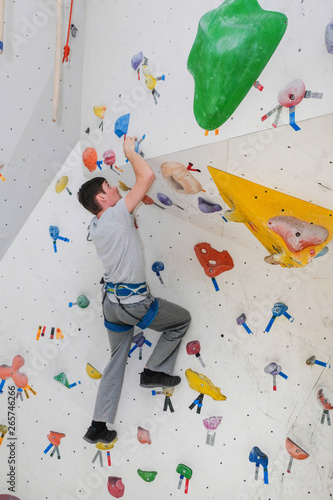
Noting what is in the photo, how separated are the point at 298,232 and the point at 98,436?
1.52 metres

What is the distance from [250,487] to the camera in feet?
9.11

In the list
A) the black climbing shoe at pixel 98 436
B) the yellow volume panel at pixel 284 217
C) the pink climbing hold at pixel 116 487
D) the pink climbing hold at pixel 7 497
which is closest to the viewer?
the yellow volume panel at pixel 284 217

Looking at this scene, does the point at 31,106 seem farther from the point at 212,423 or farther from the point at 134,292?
the point at 212,423

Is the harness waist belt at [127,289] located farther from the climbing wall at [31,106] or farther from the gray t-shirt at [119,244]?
the climbing wall at [31,106]

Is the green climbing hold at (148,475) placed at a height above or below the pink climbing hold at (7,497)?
above

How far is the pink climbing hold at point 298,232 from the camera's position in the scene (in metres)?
2.14

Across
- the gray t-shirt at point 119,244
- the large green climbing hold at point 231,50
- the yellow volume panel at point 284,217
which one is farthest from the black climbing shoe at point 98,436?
the large green climbing hold at point 231,50

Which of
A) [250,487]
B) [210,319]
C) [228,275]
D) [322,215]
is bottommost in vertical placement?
[250,487]

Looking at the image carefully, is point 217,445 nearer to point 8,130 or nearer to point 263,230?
point 263,230

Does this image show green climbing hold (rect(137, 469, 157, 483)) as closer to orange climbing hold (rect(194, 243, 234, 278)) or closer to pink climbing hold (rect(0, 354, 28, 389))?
pink climbing hold (rect(0, 354, 28, 389))

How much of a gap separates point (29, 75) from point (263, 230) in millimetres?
1486

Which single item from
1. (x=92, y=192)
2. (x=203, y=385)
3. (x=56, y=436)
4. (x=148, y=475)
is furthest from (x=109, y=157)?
(x=148, y=475)

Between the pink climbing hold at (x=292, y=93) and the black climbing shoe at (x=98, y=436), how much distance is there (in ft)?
6.28

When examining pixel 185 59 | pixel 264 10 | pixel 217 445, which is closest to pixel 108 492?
pixel 217 445
